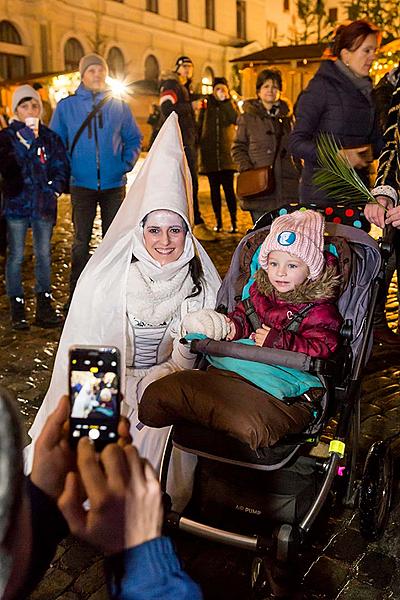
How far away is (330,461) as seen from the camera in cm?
274

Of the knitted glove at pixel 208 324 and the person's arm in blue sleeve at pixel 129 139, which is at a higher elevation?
the person's arm in blue sleeve at pixel 129 139

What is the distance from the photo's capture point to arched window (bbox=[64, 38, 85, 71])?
108 feet

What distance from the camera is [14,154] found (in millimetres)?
6000

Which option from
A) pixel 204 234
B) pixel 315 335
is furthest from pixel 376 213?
pixel 204 234

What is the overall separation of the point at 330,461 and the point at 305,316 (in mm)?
623

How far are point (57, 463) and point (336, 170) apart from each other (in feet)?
9.44

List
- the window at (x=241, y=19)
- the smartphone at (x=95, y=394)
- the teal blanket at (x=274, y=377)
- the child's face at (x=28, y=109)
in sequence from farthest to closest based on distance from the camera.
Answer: the window at (x=241, y=19), the child's face at (x=28, y=109), the teal blanket at (x=274, y=377), the smartphone at (x=95, y=394)

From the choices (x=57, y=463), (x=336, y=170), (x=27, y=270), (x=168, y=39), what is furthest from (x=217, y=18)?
(x=57, y=463)

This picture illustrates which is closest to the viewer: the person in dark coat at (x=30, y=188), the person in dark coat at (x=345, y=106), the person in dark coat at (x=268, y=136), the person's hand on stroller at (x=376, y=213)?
the person's hand on stroller at (x=376, y=213)

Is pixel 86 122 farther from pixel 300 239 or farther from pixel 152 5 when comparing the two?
pixel 152 5

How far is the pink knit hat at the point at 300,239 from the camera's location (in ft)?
10.2

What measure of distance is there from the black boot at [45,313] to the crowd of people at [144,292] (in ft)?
0.04

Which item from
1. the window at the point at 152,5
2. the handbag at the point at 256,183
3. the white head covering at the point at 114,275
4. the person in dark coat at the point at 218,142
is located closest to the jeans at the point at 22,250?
the handbag at the point at 256,183

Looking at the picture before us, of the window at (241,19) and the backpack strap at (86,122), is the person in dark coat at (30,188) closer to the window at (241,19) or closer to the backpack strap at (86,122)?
the backpack strap at (86,122)
